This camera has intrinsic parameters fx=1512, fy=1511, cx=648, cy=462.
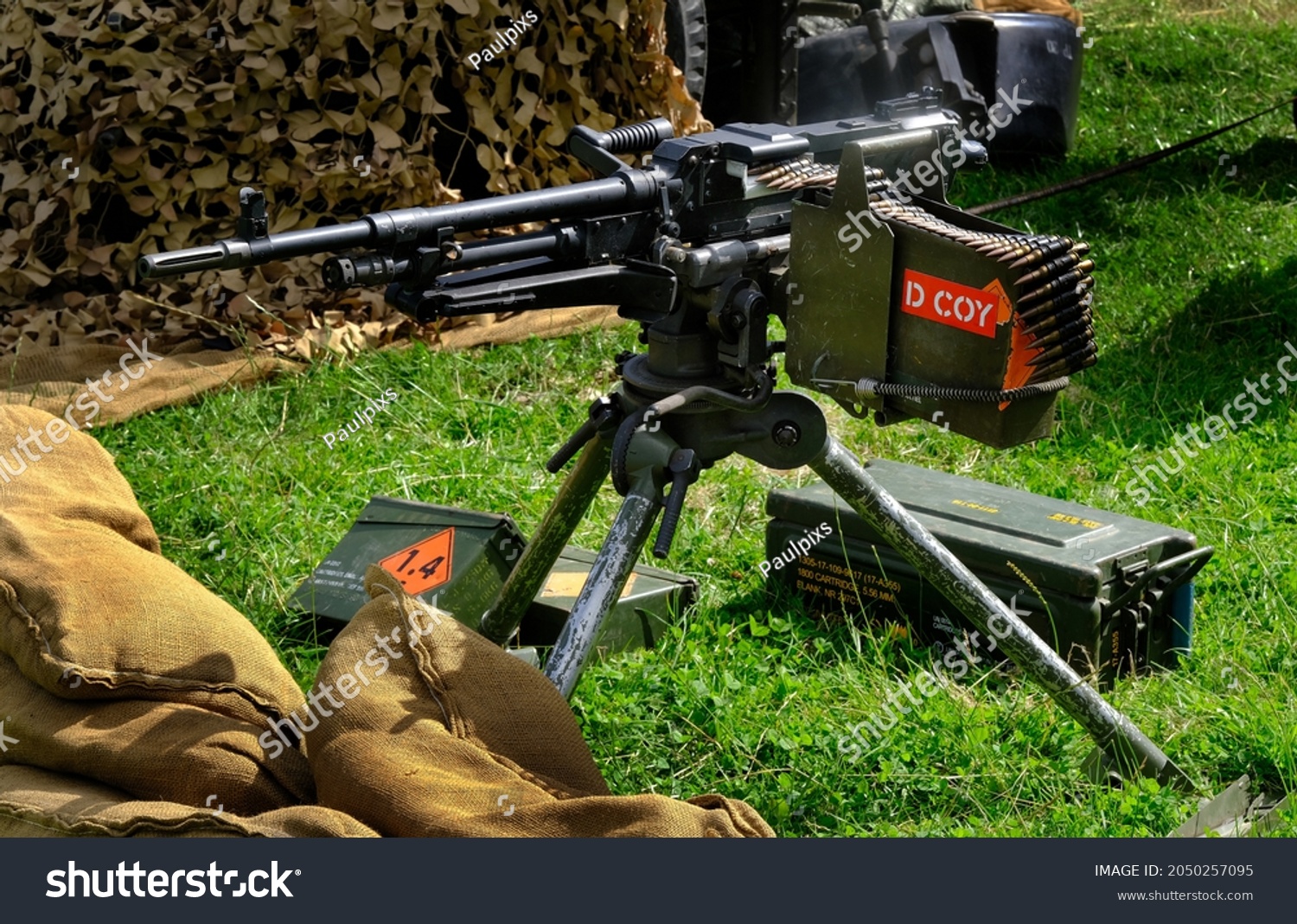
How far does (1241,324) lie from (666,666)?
3.42 metres

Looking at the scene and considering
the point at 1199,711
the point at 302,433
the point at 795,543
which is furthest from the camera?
the point at 302,433

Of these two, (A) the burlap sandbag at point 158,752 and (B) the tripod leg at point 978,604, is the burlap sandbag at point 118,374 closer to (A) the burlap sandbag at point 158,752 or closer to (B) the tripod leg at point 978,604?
(A) the burlap sandbag at point 158,752

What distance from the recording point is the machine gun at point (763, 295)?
2621 millimetres

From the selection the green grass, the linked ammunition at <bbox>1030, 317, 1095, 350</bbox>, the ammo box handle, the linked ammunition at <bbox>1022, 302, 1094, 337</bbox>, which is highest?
the linked ammunition at <bbox>1022, 302, 1094, 337</bbox>

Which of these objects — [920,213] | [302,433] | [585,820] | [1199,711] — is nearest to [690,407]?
[920,213]

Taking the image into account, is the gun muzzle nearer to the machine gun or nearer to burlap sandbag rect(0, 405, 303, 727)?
the machine gun

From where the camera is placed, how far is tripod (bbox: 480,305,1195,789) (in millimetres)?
2863

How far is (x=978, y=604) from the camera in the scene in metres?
3.15

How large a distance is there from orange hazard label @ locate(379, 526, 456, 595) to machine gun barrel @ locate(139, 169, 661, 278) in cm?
139

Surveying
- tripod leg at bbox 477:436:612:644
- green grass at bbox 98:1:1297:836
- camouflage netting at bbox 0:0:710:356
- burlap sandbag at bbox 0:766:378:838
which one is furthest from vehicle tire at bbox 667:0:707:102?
burlap sandbag at bbox 0:766:378:838

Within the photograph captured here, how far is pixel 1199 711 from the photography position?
11.9ft

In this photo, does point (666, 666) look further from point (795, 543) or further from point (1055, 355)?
point (1055, 355)

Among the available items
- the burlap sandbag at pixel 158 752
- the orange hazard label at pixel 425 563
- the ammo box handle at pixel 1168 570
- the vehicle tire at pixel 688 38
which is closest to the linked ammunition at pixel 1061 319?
the ammo box handle at pixel 1168 570

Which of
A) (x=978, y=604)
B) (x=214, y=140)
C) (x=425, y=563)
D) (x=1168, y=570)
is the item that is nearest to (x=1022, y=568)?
(x=1168, y=570)
